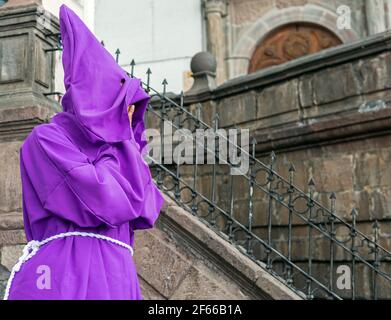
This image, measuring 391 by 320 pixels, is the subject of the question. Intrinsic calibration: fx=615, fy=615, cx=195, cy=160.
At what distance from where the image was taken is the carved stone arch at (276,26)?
40.1 feet

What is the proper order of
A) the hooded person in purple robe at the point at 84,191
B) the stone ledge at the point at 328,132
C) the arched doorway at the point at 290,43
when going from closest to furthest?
the hooded person in purple robe at the point at 84,191 < the stone ledge at the point at 328,132 < the arched doorway at the point at 290,43

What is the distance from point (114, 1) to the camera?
14.2 metres

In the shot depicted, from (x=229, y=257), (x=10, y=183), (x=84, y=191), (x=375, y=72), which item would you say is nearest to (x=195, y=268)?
(x=229, y=257)

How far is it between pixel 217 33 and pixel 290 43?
158cm

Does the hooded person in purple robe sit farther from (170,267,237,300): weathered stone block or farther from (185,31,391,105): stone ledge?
(185,31,391,105): stone ledge

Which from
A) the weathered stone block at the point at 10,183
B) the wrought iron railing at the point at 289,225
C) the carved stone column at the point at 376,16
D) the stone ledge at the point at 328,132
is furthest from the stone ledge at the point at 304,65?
the carved stone column at the point at 376,16

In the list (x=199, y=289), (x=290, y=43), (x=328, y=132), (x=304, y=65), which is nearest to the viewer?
(x=199, y=289)

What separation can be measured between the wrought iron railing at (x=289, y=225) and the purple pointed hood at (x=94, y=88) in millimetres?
2415

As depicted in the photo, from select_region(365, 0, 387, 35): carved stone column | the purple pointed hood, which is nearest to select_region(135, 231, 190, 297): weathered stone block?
the purple pointed hood

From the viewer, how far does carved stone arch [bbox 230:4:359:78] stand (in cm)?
1223

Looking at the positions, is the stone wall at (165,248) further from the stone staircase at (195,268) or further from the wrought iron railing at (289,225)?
the wrought iron railing at (289,225)

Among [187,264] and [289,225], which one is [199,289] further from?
[289,225]

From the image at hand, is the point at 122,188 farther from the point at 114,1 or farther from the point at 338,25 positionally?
the point at 114,1

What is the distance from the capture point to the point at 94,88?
2.59m
